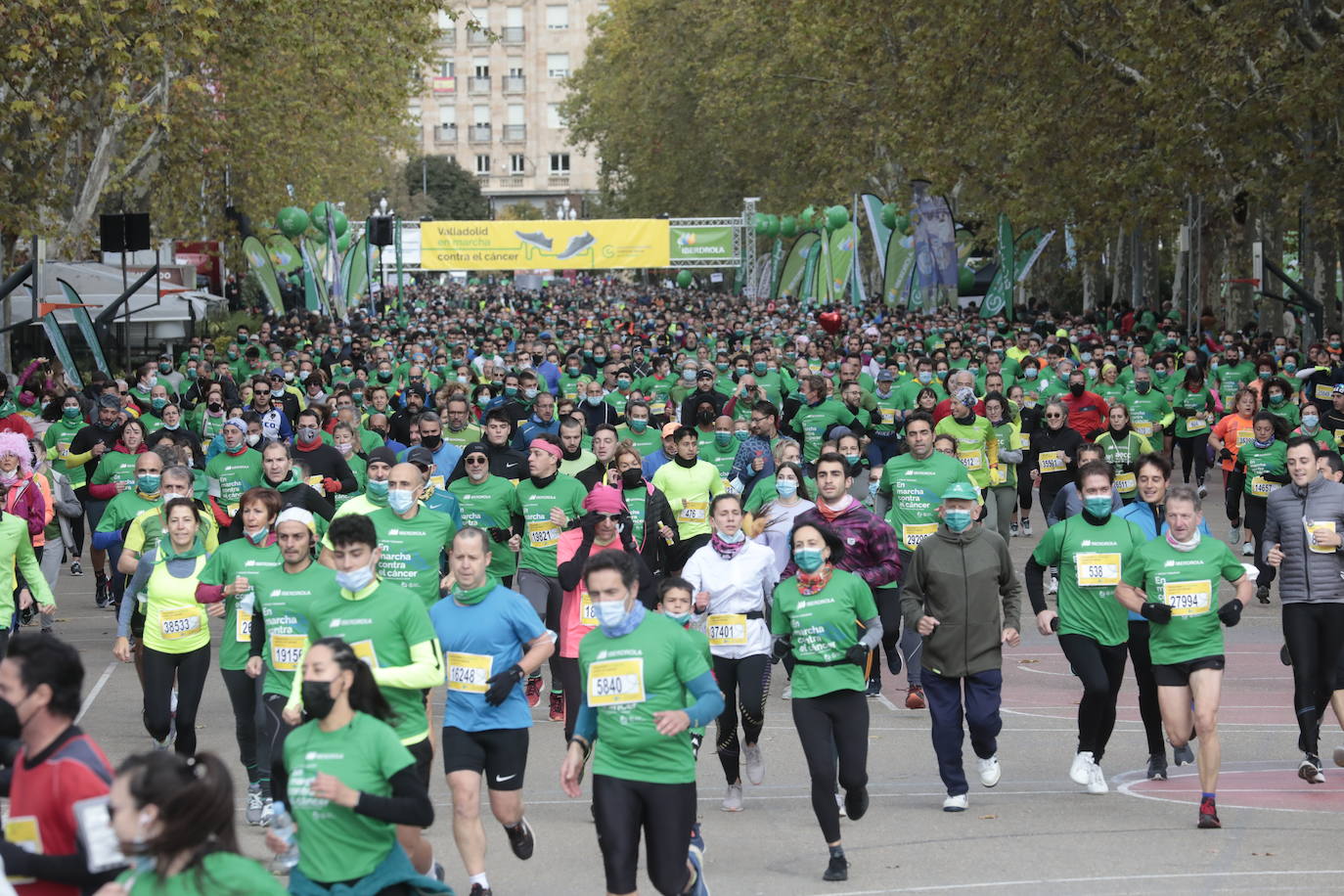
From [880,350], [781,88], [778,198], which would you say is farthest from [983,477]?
[778,198]

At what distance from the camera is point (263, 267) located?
147 ft

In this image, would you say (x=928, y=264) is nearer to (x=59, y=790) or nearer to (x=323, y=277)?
(x=323, y=277)

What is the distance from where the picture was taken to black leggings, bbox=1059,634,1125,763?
34.0 ft

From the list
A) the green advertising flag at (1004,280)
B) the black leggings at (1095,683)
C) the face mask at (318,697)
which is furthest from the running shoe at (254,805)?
the green advertising flag at (1004,280)

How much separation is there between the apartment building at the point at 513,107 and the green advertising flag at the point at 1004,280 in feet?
282

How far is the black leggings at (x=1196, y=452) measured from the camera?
2230cm

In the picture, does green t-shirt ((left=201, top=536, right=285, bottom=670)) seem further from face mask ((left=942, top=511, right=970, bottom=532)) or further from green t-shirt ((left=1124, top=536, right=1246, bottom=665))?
green t-shirt ((left=1124, top=536, right=1246, bottom=665))

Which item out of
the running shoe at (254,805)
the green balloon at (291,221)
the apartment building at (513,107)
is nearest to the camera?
the running shoe at (254,805)

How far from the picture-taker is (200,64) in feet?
113

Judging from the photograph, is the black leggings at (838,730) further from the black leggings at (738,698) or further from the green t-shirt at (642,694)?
the green t-shirt at (642,694)

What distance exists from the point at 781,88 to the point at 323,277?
12.1 m

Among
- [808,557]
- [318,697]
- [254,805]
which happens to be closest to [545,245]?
[254,805]

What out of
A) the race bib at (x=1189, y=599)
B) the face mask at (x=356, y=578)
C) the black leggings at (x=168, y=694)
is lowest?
the black leggings at (x=168, y=694)

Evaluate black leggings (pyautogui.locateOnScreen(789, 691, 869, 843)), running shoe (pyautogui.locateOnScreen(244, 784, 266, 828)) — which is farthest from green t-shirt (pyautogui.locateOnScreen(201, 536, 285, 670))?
black leggings (pyautogui.locateOnScreen(789, 691, 869, 843))
